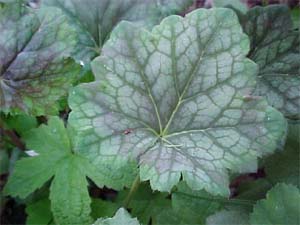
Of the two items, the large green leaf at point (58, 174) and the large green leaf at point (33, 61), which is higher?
the large green leaf at point (33, 61)

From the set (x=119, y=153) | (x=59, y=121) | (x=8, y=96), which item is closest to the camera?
(x=119, y=153)

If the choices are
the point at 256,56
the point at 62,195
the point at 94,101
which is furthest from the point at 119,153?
the point at 256,56

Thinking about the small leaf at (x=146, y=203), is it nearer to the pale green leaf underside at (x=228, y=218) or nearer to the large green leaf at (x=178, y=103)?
the pale green leaf underside at (x=228, y=218)

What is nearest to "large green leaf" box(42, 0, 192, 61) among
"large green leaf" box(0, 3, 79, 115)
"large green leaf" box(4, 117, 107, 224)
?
"large green leaf" box(0, 3, 79, 115)

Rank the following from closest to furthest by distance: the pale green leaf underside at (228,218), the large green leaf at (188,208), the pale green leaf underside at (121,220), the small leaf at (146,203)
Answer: the pale green leaf underside at (121,220), the pale green leaf underside at (228,218), the large green leaf at (188,208), the small leaf at (146,203)

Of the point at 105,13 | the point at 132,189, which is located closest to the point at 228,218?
the point at 132,189

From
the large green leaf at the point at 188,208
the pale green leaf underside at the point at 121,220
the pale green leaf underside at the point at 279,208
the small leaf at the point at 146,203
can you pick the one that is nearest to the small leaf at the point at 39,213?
the small leaf at the point at 146,203

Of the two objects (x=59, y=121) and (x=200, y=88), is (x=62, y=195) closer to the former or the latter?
(x=59, y=121)

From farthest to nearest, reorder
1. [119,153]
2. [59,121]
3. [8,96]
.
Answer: [59,121], [8,96], [119,153]
